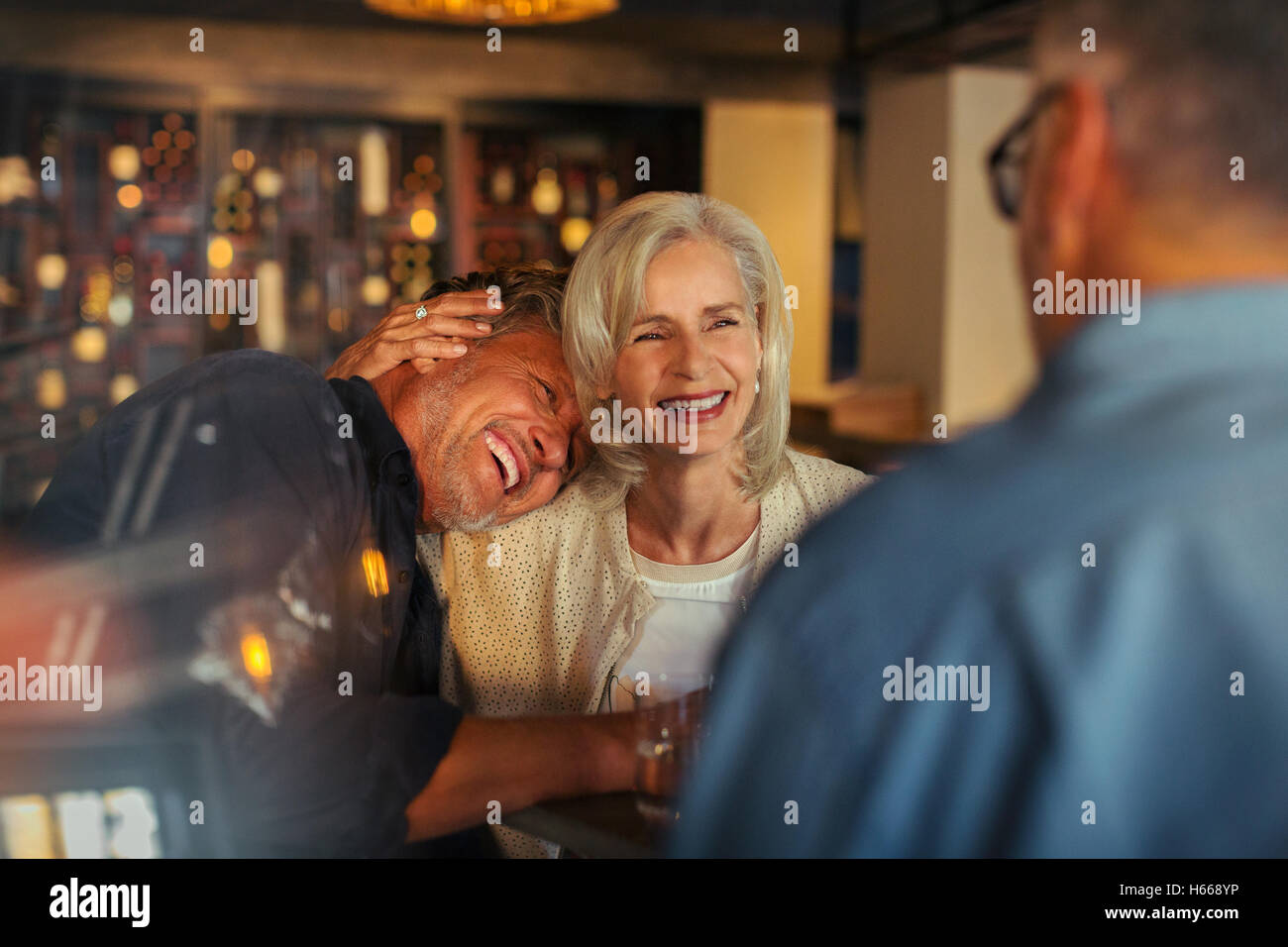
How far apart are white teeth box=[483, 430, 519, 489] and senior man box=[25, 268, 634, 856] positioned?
15 centimetres

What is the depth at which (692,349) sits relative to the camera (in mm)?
1782

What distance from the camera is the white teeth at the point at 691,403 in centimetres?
180

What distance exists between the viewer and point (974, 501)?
1.85ft

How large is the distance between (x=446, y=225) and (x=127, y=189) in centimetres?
135

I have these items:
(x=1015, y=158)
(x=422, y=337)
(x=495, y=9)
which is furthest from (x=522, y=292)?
(x=495, y=9)

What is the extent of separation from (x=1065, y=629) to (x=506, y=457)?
1282 mm

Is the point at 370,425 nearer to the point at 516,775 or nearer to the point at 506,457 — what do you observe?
the point at 506,457

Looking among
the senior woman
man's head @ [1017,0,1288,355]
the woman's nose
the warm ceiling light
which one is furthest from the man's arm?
the warm ceiling light

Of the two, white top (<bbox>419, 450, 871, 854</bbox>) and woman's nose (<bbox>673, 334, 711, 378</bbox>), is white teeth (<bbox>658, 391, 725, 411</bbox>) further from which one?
white top (<bbox>419, 450, 871, 854</bbox>)

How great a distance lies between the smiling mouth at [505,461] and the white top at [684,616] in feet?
0.72

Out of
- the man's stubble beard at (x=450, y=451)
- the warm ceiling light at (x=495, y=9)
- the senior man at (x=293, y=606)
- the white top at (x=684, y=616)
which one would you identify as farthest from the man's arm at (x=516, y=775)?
the warm ceiling light at (x=495, y=9)

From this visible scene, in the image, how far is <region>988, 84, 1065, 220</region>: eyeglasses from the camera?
2.28 ft

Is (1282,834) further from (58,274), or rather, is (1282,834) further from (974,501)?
(58,274)
